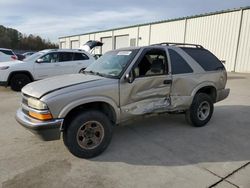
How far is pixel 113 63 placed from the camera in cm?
452

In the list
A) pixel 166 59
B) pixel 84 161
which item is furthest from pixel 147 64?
pixel 84 161

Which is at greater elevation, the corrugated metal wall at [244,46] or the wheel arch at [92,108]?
the corrugated metal wall at [244,46]

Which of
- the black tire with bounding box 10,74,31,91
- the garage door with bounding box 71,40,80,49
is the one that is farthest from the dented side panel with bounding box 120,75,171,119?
the garage door with bounding box 71,40,80,49

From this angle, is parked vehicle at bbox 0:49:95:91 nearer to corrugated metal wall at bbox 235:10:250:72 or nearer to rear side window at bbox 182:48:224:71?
rear side window at bbox 182:48:224:71

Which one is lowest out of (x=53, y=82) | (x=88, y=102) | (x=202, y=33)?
(x=88, y=102)

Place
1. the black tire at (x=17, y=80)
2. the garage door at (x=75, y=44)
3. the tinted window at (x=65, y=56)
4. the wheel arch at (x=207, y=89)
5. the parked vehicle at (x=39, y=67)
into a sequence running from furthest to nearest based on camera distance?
the garage door at (x=75, y=44), the tinted window at (x=65, y=56), the black tire at (x=17, y=80), the parked vehicle at (x=39, y=67), the wheel arch at (x=207, y=89)

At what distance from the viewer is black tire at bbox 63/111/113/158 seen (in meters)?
3.58

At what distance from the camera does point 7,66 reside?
9305 millimetres

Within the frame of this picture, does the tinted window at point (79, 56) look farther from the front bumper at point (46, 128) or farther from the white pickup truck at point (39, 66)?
the front bumper at point (46, 128)

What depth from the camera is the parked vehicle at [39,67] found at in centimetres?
938

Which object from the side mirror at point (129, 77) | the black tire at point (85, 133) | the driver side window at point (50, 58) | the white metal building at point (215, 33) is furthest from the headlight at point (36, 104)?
the white metal building at point (215, 33)

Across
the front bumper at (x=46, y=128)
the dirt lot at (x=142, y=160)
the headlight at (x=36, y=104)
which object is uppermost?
the headlight at (x=36, y=104)

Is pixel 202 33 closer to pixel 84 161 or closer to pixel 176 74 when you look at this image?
pixel 176 74

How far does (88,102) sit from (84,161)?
0.92 m
